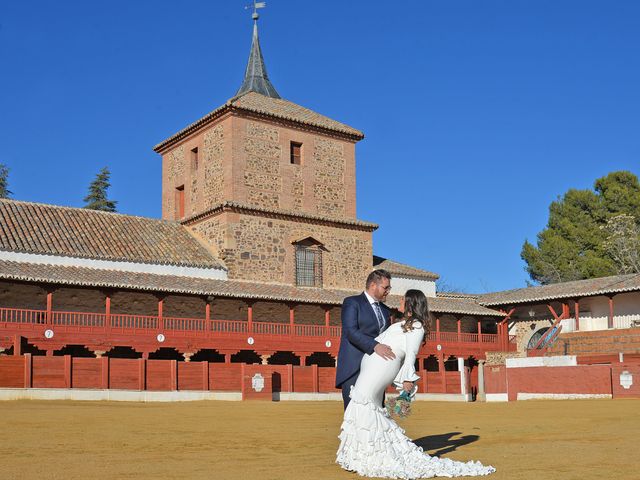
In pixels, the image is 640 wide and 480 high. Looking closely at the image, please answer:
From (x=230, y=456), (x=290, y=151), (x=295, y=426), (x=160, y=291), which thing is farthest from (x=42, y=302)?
(x=230, y=456)

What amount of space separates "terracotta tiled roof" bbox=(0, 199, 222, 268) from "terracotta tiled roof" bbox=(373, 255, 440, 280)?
9.41m

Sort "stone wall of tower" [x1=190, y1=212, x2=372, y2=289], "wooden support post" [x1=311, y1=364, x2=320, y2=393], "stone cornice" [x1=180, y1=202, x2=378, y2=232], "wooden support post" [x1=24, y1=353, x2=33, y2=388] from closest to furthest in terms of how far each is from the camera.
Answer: "wooden support post" [x1=24, y1=353, x2=33, y2=388]
"wooden support post" [x1=311, y1=364, x2=320, y2=393]
"stone wall of tower" [x1=190, y1=212, x2=372, y2=289]
"stone cornice" [x1=180, y1=202, x2=378, y2=232]

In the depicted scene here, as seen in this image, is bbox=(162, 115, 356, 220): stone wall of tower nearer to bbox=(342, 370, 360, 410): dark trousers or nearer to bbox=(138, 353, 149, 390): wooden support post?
bbox=(138, 353, 149, 390): wooden support post

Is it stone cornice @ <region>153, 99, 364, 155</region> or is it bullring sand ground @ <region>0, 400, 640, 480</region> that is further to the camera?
stone cornice @ <region>153, 99, 364, 155</region>

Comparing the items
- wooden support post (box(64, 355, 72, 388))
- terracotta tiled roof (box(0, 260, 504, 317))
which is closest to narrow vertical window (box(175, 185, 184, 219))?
terracotta tiled roof (box(0, 260, 504, 317))

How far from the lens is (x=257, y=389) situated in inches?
1086

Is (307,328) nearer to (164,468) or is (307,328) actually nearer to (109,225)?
(109,225)

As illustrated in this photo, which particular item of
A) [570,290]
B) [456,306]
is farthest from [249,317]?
[570,290]

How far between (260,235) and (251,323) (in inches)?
202

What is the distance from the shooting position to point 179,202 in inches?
1561

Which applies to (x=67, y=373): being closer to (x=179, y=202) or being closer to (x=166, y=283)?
(x=166, y=283)

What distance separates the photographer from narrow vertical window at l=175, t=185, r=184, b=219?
129 feet

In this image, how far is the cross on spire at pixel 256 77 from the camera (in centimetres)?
4238

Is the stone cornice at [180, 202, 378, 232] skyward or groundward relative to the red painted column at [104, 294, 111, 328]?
skyward
